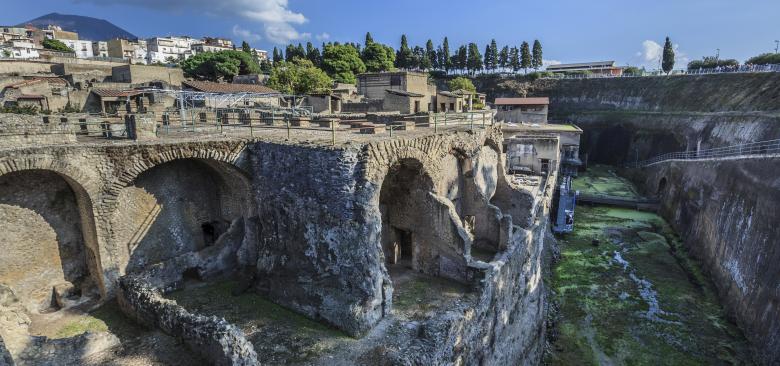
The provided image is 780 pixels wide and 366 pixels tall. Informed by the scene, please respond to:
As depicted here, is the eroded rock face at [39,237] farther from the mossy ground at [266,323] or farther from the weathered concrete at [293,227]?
the mossy ground at [266,323]

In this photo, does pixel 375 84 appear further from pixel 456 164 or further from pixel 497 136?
pixel 456 164

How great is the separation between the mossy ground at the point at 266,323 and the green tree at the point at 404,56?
67917 millimetres

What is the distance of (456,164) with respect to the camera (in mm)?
16047

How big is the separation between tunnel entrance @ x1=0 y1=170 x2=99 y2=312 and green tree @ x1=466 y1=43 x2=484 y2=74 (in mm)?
72401

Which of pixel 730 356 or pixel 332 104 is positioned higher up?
pixel 332 104

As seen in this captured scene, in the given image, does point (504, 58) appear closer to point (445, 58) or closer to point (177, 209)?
point (445, 58)

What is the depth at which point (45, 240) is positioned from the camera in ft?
40.8

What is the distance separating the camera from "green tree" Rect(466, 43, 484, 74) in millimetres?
77375

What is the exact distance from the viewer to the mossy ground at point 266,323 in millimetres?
10344

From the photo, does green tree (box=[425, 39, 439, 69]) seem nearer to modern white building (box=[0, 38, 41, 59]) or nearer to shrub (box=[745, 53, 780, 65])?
shrub (box=[745, 53, 780, 65])

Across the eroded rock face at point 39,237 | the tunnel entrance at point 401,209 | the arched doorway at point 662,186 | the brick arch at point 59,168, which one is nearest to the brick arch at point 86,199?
the brick arch at point 59,168

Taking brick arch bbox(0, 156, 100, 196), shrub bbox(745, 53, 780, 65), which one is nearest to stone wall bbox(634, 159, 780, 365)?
brick arch bbox(0, 156, 100, 196)

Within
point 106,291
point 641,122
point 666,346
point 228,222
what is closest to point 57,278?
point 106,291

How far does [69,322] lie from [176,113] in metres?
12.4
